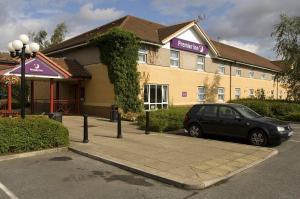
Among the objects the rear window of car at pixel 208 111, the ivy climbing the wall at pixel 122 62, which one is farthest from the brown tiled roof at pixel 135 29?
the rear window of car at pixel 208 111

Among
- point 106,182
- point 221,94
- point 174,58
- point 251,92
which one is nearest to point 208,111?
point 106,182

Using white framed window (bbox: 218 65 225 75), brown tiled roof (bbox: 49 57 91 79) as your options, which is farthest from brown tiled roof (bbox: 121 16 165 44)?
white framed window (bbox: 218 65 225 75)

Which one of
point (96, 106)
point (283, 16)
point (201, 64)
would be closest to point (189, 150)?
point (96, 106)

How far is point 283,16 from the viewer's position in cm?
3125

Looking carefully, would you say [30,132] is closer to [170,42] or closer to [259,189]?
[259,189]

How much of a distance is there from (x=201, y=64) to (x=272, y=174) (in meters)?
Answer: 22.6

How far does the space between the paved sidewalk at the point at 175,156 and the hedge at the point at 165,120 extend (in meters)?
1.99

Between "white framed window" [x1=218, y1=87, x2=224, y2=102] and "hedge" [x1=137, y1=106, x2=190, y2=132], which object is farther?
"white framed window" [x1=218, y1=87, x2=224, y2=102]

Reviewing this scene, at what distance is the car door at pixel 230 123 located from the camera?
13.9 metres

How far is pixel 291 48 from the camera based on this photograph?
31047 millimetres

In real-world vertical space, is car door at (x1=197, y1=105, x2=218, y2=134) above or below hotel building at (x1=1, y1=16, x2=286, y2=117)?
below

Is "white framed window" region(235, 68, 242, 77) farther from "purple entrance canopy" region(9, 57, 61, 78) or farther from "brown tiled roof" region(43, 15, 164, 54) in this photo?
"purple entrance canopy" region(9, 57, 61, 78)

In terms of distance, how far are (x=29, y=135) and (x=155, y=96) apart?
50.9 ft

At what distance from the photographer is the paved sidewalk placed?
27.8 feet
